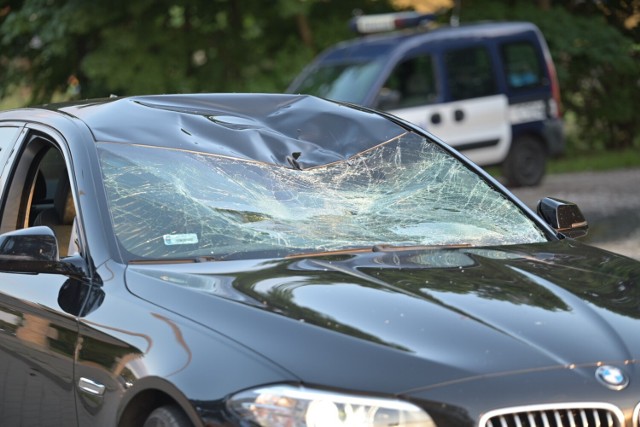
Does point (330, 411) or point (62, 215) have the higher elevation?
point (62, 215)

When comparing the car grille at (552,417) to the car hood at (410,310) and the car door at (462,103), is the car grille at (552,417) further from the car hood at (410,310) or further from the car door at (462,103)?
the car door at (462,103)

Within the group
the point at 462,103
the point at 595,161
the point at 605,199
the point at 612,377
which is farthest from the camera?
the point at 595,161

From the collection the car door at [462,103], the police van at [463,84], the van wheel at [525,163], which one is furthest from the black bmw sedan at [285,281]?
the van wheel at [525,163]

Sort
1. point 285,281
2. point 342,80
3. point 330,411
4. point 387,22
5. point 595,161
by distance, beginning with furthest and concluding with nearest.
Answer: point 595,161 < point 387,22 < point 342,80 < point 285,281 < point 330,411

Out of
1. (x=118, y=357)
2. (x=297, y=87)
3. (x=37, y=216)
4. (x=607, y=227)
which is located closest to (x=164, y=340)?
(x=118, y=357)

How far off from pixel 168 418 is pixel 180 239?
88 cm

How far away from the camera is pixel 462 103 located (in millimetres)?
17859

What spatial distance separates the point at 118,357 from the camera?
3816mm

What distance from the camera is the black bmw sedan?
3.36 meters

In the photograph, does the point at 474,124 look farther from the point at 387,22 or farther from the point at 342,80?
the point at 342,80

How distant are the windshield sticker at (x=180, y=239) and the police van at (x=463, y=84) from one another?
1199 centimetres

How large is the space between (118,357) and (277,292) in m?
0.45

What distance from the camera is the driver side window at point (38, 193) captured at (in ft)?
16.7

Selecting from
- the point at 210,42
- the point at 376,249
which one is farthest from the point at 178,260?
the point at 210,42
